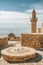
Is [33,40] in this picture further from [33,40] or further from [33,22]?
[33,22]

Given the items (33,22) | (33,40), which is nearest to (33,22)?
(33,22)

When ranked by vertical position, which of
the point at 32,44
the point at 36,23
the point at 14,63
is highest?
the point at 36,23

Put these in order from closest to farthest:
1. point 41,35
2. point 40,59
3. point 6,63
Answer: point 6,63 < point 40,59 < point 41,35

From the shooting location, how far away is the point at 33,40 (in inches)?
413

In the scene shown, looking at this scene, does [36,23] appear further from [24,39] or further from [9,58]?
[9,58]

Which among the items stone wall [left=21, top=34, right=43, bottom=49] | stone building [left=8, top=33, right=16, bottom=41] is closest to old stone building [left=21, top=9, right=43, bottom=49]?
stone wall [left=21, top=34, right=43, bottom=49]

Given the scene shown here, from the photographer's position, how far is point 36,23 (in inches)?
787

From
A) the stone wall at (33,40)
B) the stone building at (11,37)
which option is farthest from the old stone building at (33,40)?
the stone building at (11,37)

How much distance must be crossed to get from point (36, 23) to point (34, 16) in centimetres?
131

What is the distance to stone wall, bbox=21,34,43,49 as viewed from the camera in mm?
10414

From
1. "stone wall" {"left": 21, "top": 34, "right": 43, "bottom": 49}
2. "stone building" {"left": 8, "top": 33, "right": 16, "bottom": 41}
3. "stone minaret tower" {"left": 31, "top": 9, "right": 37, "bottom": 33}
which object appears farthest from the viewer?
"stone minaret tower" {"left": 31, "top": 9, "right": 37, "bottom": 33}

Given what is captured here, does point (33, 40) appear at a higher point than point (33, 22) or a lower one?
lower

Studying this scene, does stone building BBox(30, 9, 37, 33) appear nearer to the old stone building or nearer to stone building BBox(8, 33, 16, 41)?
stone building BBox(8, 33, 16, 41)

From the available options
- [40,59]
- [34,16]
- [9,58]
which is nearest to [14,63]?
[9,58]
